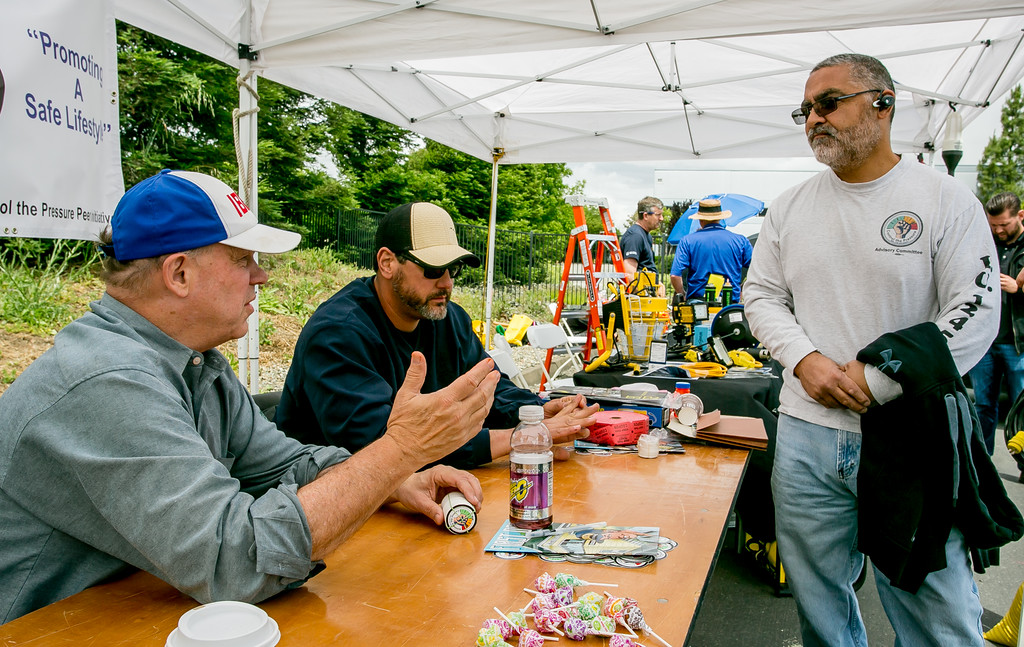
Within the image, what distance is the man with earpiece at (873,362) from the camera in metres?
1.82

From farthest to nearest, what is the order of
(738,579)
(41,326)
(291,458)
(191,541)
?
1. (41,326)
2. (738,579)
3. (291,458)
4. (191,541)

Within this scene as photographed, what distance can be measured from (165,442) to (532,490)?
2.69ft

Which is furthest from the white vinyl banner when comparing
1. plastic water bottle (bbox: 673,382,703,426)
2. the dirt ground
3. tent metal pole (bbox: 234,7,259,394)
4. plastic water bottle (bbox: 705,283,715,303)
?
plastic water bottle (bbox: 705,283,715,303)

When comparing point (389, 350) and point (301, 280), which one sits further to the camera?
point (301, 280)

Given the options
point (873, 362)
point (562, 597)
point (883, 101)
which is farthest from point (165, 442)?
point (883, 101)

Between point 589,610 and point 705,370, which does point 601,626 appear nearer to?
point 589,610

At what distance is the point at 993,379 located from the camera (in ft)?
16.8

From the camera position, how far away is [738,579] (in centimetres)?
356

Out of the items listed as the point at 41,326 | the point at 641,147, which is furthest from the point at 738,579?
the point at 41,326

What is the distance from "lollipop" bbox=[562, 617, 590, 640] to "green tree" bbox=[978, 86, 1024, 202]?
41337 mm

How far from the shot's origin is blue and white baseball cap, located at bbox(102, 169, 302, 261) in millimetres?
1314

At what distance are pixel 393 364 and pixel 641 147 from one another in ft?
18.3

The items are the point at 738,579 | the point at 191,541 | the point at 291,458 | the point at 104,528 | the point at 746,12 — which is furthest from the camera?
the point at 738,579

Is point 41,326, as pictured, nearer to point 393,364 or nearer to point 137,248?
point 393,364
